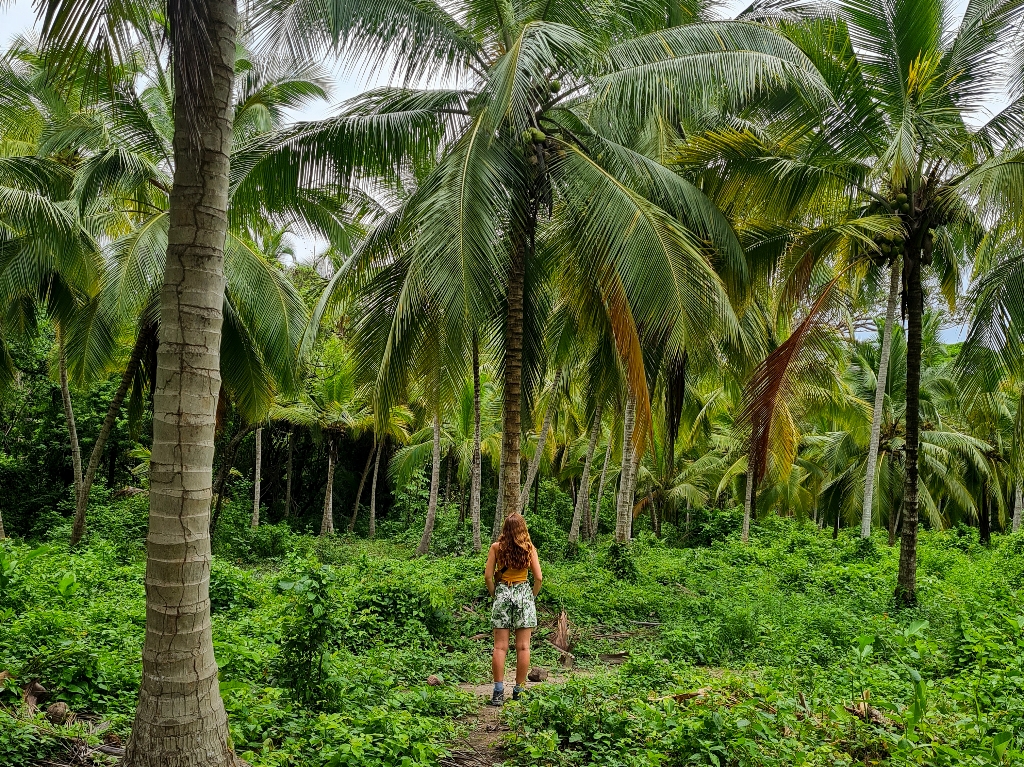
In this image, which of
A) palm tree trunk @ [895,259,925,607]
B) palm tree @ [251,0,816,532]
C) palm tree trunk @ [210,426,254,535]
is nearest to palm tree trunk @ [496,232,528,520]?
palm tree @ [251,0,816,532]

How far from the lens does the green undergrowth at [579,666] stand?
12.6 feet

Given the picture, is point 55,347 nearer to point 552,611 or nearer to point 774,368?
point 552,611

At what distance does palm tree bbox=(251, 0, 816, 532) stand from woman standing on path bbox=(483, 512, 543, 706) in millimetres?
2063

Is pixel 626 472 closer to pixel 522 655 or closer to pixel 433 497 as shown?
pixel 433 497

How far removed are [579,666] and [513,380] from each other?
120 inches

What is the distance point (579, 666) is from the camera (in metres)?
7.50

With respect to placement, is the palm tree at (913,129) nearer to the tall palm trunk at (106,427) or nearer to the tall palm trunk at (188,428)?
the tall palm trunk at (188,428)

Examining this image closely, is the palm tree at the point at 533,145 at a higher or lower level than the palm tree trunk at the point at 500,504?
higher

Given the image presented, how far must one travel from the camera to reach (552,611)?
962 centimetres

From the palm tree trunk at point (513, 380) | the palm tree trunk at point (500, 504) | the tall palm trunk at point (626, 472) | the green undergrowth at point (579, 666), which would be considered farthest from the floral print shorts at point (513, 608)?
the tall palm trunk at point (626, 472)

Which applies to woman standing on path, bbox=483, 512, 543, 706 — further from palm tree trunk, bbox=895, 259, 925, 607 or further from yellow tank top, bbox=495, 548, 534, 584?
palm tree trunk, bbox=895, 259, 925, 607

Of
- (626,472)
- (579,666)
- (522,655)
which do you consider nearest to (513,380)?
(579,666)

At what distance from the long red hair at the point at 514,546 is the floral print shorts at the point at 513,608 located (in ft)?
0.57

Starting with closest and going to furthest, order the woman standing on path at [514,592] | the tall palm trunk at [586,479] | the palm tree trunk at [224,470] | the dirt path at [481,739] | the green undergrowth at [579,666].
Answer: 1. the green undergrowth at [579,666]
2. the dirt path at [481,739]
3. the woman standing on path at [514,592]
4. the tall palm trunk at [586,479]
5. the palm tree trunk at [224,470]
